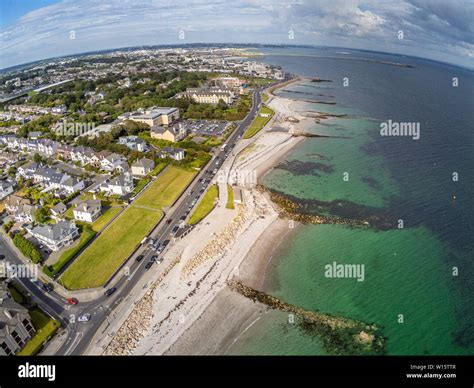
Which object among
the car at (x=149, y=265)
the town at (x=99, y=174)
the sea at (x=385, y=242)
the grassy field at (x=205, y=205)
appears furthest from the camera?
the grassy field at (x=205, y=205)

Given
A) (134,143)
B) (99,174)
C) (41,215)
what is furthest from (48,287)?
(134,143)

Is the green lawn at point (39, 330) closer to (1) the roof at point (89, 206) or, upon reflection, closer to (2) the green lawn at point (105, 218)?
(2) the green lawn at point (105, 218)

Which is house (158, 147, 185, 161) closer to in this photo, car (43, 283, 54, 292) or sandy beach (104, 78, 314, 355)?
sandy beach (104, 78, 314, 355)

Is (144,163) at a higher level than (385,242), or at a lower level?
higher

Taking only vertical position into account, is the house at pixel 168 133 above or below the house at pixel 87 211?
above

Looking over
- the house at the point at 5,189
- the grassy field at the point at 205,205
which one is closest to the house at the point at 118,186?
the grassy field at the point at 205,205

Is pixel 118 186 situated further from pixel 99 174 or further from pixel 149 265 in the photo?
pixel 149 265

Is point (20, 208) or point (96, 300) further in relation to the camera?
point (20, 208)

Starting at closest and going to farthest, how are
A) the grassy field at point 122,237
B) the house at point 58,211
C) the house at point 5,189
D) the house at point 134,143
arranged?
the grassy field at point 122,237 < the house at point 58,211 < the house at point 5,189 < the house at point 134,143
